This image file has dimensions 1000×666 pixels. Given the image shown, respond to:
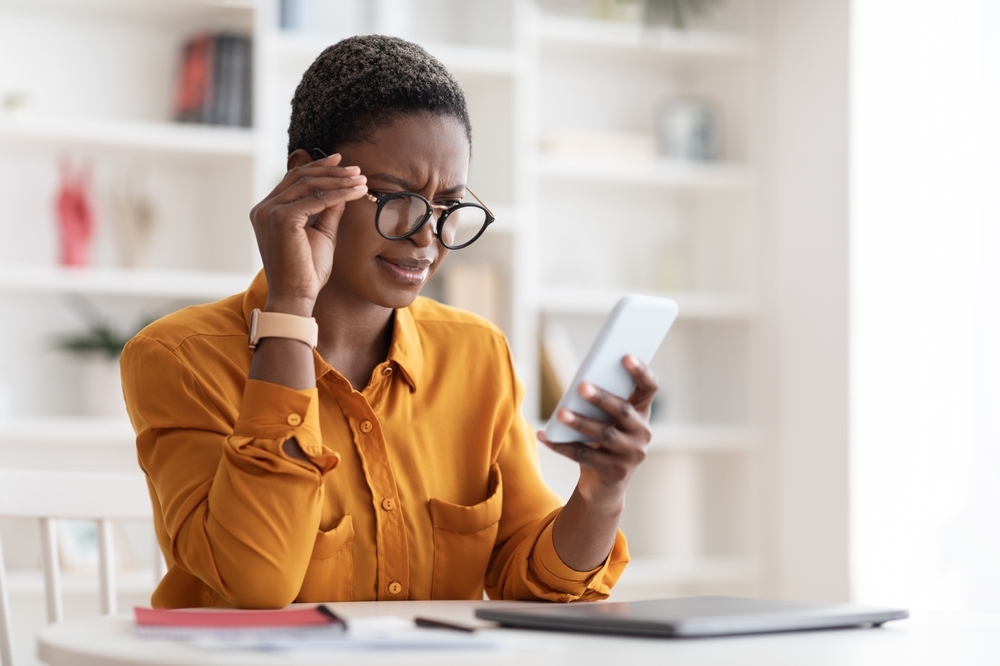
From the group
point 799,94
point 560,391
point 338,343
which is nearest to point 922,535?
point 560,391

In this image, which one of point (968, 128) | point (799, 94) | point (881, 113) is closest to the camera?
point (968, 128)

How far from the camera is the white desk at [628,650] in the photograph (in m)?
0.76

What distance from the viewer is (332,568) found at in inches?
48.4

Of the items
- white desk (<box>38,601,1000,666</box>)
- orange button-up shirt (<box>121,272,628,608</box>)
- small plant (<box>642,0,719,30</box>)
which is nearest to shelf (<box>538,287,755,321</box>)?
small plant (<box>642,0,719,30</box>)

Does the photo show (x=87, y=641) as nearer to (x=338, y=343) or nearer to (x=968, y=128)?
(x=338, y=343)

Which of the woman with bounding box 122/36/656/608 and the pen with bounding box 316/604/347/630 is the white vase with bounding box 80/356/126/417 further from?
the pen with bounding box 316/604/347/630

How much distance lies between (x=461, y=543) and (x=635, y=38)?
7.63ft

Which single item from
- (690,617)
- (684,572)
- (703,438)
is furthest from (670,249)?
(690,617)

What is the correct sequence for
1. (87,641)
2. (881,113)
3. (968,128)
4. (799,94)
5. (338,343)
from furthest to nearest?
(799,94)
(881,113)
(968,128)
(338,343)
(87,641)

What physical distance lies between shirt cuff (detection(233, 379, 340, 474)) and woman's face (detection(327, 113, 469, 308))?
232 mm

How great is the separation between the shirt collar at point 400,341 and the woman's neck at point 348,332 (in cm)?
3

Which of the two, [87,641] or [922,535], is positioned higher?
[87,641]

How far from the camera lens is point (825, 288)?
3100 millimetres

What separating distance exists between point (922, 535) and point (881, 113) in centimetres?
111
